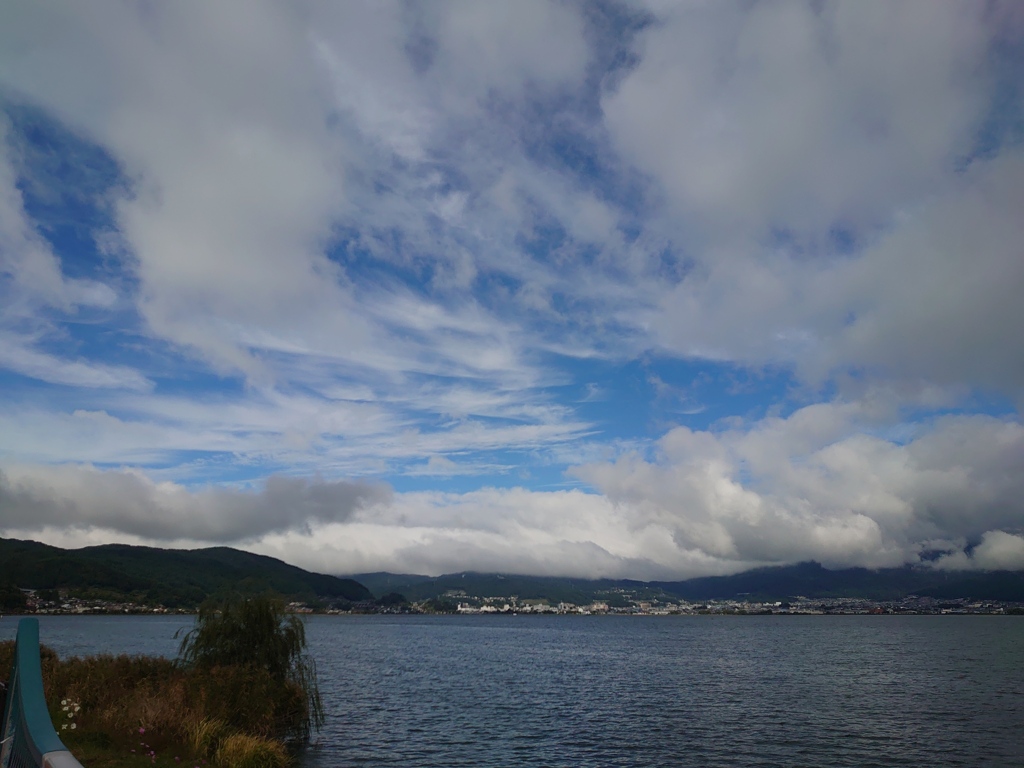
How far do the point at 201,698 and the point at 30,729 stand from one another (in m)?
27.0

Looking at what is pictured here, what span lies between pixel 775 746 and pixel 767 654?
271 ft

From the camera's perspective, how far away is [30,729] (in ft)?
27.5

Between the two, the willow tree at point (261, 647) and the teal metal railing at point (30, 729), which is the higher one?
the teal metal railing at point (30, 729)

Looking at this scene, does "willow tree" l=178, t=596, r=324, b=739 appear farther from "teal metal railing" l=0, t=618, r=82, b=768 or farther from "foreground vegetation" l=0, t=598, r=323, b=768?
"teal metal railing" l=0, t=618, r=82, b=768

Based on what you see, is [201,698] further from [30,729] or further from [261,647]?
[30,729]

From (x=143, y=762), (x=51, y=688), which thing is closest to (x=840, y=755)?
(x=143, y=762)

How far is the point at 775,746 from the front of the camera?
41.0 metres

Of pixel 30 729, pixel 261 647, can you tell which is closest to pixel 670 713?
pixel 261 647

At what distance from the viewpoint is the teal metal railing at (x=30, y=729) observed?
750cm

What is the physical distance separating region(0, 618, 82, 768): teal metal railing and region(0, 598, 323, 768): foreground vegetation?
11492 millimetres

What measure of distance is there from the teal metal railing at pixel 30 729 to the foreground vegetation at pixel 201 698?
37.7ft

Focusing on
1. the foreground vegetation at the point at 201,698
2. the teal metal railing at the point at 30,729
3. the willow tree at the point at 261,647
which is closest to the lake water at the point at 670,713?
the willow tree at the point at 261,647

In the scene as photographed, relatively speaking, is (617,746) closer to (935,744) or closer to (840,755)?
(840,755)

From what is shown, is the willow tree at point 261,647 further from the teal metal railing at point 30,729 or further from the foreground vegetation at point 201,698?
the teal metal railing at point 30,729
